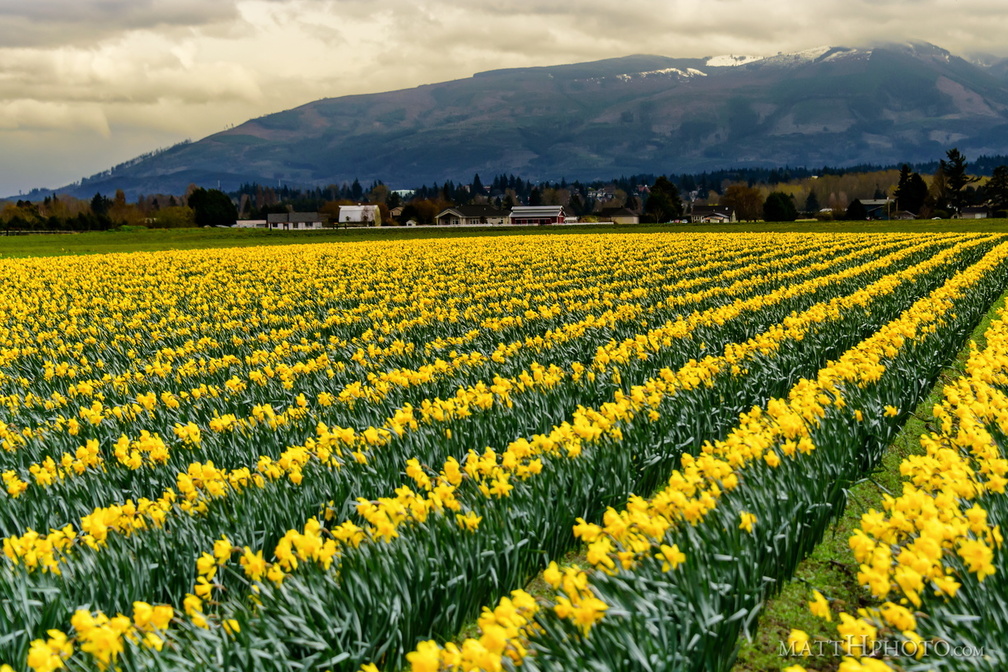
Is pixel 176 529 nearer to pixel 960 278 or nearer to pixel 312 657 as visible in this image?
pixel 312 657

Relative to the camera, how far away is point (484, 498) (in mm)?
5438

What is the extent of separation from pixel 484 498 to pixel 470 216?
172005mm

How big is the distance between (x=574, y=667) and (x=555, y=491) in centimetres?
240

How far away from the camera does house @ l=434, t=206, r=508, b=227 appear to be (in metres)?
167

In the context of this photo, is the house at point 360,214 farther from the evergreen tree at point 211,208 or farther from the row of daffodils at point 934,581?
the row of daffodils at point 934,581

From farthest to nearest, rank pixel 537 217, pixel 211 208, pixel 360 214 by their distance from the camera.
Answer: pixel 360 214
pixel 537 217
pixel 211 208

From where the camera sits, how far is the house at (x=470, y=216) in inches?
6560

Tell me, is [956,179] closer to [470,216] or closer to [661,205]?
[661,205]

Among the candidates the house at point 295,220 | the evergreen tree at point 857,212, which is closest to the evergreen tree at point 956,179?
the evergreen tree at point 857,212

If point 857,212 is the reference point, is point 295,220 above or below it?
above

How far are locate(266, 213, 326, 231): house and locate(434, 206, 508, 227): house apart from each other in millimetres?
28342

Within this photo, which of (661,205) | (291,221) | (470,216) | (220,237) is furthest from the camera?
(291,221)

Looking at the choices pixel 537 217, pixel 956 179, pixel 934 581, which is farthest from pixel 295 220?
pixel 934 581

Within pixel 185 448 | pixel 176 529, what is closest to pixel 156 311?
pixel 185 448
